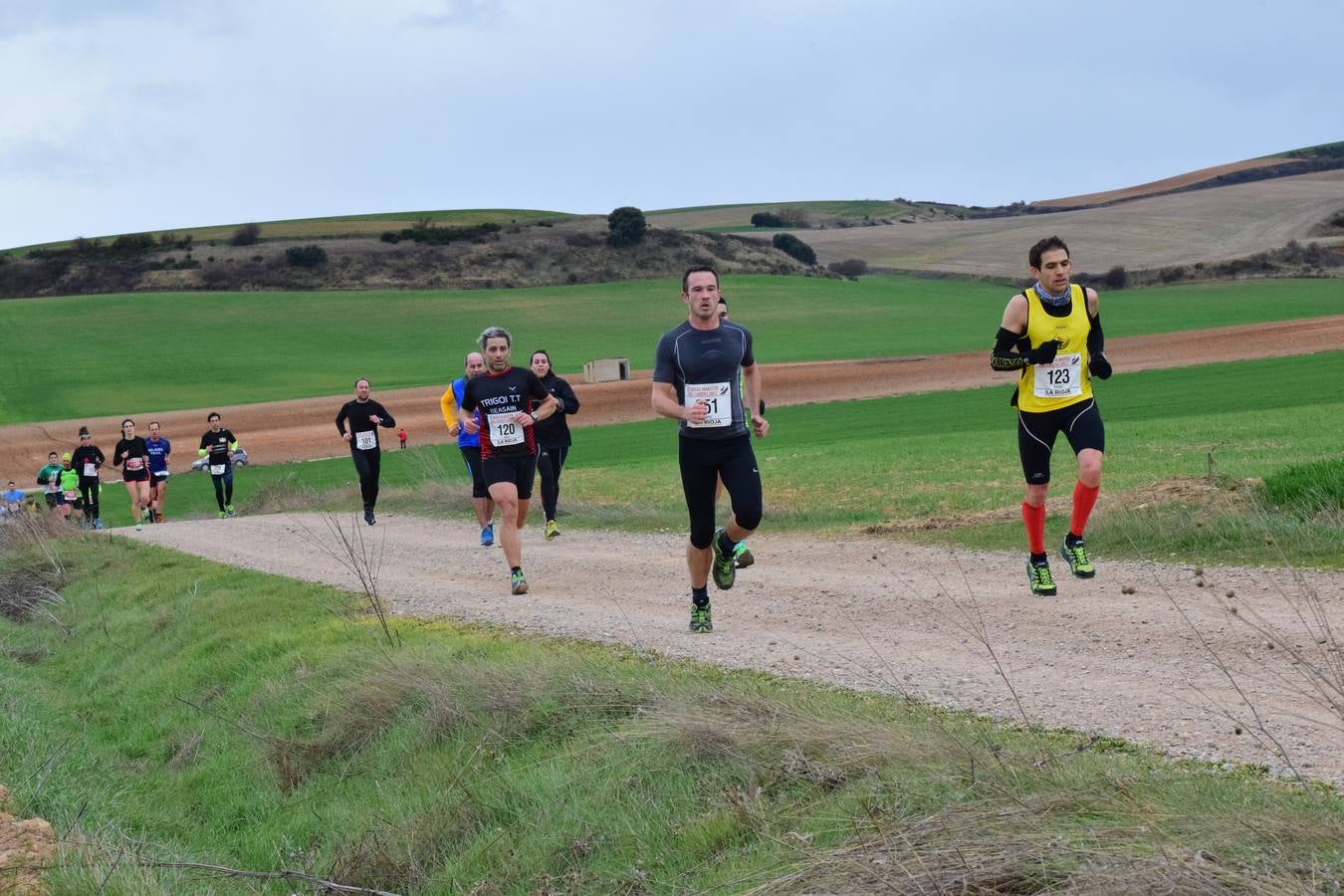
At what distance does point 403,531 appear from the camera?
63.1ft

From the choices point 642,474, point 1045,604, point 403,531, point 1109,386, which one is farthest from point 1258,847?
point 1109,386

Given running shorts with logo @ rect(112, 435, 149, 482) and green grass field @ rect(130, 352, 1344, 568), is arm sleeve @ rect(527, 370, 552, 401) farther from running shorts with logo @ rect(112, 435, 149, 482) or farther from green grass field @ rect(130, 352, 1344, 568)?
running shorts with logo @ rect(112, 435, 149, 482)

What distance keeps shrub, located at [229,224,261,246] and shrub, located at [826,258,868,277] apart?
136 feet

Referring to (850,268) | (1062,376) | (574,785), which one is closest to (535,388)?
(1062,376)

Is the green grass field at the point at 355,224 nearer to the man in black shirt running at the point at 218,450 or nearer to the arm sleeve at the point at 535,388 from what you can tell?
the man in black shirt running at the point at 218,450

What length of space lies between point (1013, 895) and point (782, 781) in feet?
5.72

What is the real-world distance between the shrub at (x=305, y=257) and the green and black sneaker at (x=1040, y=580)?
94727 millimetres

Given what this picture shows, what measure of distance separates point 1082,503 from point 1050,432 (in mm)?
529

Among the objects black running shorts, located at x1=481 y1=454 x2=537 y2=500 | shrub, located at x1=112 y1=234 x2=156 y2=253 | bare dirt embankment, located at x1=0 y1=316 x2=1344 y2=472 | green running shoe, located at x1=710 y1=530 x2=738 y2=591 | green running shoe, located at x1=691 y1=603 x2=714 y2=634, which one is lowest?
bare dirt embankment, located at x1=0 y1=316 x2=1344 y2=472

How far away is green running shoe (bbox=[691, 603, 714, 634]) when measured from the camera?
9492 millimetres

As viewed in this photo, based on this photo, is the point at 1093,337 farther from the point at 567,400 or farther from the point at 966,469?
the point at 966,469

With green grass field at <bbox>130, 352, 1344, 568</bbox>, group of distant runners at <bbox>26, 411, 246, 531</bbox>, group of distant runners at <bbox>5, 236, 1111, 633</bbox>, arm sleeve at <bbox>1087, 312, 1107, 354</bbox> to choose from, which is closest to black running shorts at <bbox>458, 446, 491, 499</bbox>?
green grass field at <bbox>130, 352, 1344, 568</bbox>

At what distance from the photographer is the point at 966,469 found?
2108cm

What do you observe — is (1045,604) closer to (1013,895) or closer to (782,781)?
(782,781)
